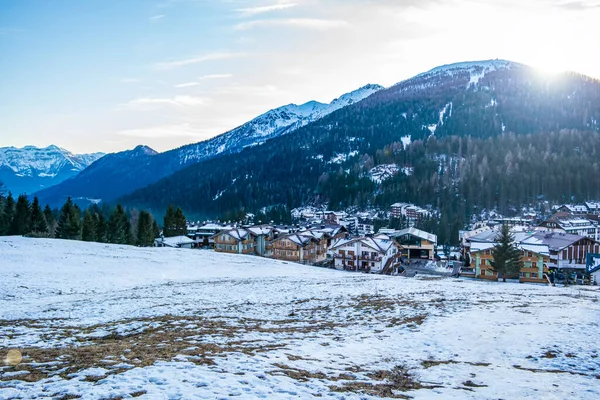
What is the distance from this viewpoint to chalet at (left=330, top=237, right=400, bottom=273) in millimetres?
78062

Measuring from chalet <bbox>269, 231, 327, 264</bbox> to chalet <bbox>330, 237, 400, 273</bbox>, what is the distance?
8867 millimetres

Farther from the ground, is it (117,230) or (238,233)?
(238,233)

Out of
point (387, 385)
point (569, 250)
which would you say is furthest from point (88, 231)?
point (569, 250)

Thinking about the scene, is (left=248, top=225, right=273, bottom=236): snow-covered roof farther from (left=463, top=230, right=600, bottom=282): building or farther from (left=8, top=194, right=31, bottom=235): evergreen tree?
(left=463, top=230, right=600, bottom=282): building

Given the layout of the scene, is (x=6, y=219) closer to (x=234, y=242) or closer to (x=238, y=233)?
(x=234, y=242)

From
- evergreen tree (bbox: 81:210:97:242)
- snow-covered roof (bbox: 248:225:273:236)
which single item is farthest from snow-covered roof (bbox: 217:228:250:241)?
evergreen tree (bbox: 81:210:97:242)

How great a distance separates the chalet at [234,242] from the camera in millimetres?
93938

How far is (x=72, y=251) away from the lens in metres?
49.8

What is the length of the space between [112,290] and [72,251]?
21036 millimetres

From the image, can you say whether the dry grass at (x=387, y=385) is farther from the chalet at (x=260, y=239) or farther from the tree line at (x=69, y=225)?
the chalet at (x=260, y=239)

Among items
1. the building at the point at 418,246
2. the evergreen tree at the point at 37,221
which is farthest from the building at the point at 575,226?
the evergreen tree at the point at 37,221

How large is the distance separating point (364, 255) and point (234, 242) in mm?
32509

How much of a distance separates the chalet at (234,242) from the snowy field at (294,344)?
6176 centimetres

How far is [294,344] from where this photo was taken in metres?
14.9
